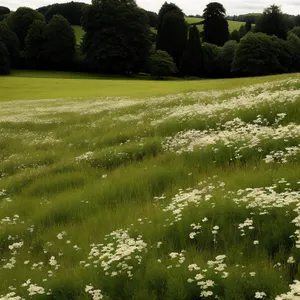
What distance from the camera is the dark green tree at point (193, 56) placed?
8206cm

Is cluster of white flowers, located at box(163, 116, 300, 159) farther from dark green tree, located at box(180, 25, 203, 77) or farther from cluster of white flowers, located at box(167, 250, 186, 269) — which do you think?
dark green tree, located at box(180, 25, 203, 77)

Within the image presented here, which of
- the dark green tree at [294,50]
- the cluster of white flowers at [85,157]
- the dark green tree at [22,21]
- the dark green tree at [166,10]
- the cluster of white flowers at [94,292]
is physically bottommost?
the cluster of white flowers at [94,292]

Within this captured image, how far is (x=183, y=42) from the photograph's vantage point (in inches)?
3570

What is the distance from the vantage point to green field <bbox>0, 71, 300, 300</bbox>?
461 centimetres

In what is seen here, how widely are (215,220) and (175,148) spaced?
5.26 meters

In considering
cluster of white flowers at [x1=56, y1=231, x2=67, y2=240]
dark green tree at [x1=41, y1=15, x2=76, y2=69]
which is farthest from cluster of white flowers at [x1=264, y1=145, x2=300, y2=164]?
dark green tree at [x1=41, y1=15, x2=76, y2=69]

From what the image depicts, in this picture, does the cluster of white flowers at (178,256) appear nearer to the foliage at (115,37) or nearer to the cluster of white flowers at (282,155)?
the cluster of white flowers at (282,155)

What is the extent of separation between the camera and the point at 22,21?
317 ft

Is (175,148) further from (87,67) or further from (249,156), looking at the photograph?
(87,67)

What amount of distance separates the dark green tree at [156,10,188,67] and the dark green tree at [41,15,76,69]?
72.3ft

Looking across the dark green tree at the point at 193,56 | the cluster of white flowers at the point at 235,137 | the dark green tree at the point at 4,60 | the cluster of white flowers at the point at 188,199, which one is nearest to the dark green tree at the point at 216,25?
the dark green tree at the point at 193,56

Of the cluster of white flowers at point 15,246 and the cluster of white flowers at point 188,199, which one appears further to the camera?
the cluster of white flowers at point 15,246

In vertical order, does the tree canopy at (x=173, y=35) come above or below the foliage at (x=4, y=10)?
below

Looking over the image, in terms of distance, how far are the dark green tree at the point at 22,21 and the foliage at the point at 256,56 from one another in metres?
55.0
